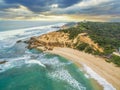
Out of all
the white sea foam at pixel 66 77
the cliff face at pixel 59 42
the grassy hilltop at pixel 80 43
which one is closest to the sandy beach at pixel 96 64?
the grassy hilltop at pixel 80 43

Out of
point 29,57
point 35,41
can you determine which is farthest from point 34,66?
point 35,41

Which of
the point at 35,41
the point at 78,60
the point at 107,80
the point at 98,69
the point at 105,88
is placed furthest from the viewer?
the point at 35,41

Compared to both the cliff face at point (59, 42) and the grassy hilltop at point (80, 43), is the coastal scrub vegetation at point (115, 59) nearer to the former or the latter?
the grassy hilltop at point (80, 43)

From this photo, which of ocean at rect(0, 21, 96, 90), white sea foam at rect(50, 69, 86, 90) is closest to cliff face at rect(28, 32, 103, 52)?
ocean at rect(0, 21, 96, 90)

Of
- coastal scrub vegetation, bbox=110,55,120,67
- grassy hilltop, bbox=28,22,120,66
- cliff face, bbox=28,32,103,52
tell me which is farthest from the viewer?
cliff face, bbox=28,32,103,52

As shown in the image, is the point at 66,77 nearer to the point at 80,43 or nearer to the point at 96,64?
the point at 96,64

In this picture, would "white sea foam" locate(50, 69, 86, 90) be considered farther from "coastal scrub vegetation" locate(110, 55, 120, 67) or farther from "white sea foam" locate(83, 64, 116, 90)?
"coastal scrub vegetation" locate(110, 55, 120, 67)

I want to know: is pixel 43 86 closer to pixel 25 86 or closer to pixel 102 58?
pixel 25 86

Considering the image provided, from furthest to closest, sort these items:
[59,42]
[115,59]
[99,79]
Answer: [59,42] < [115,59] < [99,79]

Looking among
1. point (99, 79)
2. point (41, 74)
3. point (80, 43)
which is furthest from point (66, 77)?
point (80, 43)
